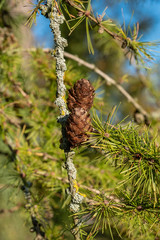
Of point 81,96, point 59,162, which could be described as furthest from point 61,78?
point 59,162

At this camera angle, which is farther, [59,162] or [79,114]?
[59,162]

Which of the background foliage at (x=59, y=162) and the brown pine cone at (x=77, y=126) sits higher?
the brown pine cone at (x=77, y=126)

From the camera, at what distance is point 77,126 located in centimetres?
30

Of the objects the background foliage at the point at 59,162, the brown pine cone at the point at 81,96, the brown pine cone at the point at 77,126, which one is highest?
the brown pine cone at the point at 81,96

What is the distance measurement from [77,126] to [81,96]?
46mm

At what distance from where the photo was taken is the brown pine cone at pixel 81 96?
32cm

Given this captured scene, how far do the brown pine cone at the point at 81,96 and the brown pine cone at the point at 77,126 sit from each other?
2cm

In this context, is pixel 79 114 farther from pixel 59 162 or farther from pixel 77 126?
pixel 59 162

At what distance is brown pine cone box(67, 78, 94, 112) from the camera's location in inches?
12.6

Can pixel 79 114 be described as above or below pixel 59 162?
above

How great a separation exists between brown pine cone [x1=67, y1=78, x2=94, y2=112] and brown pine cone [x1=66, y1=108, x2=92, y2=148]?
19 millimetres

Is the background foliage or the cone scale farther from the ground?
the cone scale

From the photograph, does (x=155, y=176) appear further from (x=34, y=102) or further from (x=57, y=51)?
(x=34, y=102)

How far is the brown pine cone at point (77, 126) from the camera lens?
11.7 inches
